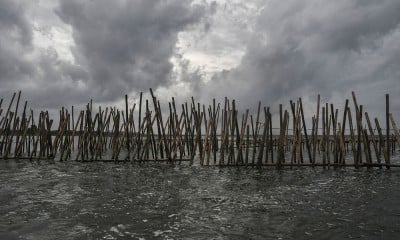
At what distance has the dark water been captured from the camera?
6.27 m

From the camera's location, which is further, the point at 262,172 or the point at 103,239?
the point at 262,172

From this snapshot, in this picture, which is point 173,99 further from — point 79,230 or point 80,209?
point 79,230

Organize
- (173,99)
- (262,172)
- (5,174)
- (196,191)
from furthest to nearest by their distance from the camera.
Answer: (173,99) → (262,172) → (5,174) → (196,191)

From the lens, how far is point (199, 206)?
824 centimetres

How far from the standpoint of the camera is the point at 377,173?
1372cm

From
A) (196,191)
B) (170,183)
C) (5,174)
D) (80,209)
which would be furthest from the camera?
(5,174)

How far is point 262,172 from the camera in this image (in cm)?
1448

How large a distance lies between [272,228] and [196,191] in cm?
392

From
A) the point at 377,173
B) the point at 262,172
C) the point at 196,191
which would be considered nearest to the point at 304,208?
the point at 196,191

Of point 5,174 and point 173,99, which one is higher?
point 173,99

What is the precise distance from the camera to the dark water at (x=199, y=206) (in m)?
6.27

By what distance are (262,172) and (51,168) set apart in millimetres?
9371

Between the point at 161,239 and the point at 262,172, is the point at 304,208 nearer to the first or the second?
the point at 161,239

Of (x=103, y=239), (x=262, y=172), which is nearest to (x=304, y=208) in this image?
(x=103, y=239)
